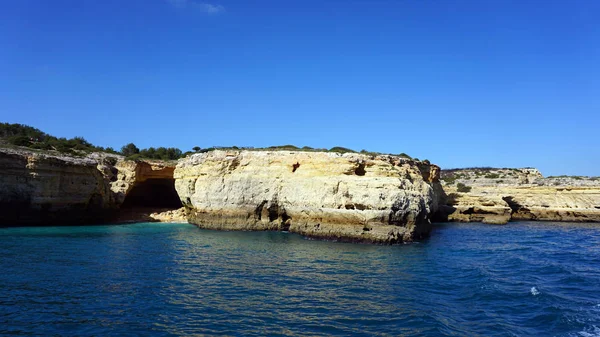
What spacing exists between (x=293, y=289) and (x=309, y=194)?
13.0m

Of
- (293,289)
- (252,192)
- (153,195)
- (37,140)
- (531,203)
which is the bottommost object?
(293,289)

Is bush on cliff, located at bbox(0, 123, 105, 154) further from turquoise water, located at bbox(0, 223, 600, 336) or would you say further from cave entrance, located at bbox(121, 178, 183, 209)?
turquoise water, located at bbox(0, 223, 600, 336)

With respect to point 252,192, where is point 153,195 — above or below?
below

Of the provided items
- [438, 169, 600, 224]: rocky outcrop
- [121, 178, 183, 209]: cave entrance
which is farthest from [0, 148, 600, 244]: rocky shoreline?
[121, 178, 183, 209]: cave entrance

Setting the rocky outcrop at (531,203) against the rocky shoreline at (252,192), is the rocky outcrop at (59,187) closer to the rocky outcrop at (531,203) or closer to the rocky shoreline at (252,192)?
the rocky shoreline at (252,192)

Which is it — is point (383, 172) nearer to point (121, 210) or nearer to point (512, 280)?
point (512, 280)

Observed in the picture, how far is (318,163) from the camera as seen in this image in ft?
86.5

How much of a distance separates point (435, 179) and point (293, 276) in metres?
28.3

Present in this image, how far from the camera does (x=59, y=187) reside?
29.7m

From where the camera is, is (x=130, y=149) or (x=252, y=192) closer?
(x=252, y=192)

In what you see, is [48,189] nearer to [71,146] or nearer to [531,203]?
[71,146]

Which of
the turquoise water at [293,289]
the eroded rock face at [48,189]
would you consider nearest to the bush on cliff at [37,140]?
the eroded rock face at [48,189]

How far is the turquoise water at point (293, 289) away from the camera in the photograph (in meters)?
9.33

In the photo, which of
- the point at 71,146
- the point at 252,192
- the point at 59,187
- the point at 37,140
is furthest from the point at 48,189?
the point at 252,192
